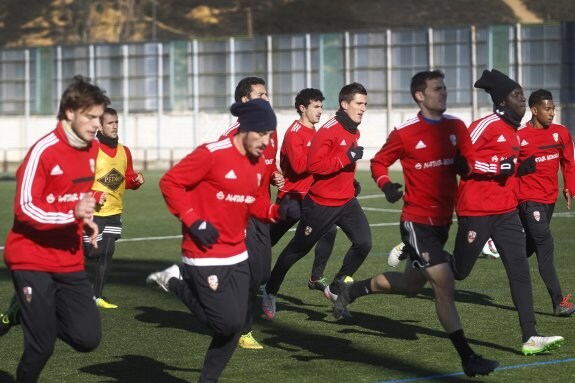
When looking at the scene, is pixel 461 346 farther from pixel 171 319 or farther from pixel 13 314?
pixel 171 319

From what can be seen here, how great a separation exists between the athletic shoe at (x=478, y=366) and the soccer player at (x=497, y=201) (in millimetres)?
1250

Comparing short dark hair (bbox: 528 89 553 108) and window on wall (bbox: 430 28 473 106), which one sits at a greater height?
window on wall (bbox: 430 28 473 106)

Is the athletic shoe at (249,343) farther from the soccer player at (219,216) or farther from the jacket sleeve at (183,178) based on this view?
the jacket sleeve at (183,178)

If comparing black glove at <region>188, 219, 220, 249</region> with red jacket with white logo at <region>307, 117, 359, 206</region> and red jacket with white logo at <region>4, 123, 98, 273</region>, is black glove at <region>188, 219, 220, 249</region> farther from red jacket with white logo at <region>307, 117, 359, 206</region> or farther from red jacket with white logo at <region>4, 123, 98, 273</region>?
red jacket with white logo at <region>307, 117, 359, 206</region>

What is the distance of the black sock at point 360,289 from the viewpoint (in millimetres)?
10531

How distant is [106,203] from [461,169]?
462 cm

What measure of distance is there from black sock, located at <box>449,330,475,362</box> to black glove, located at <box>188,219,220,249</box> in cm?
218

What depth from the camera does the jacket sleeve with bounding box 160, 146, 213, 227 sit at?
7988 mm

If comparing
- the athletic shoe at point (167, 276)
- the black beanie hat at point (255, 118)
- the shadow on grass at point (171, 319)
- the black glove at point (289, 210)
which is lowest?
the shadow on grass at point (171, 319)

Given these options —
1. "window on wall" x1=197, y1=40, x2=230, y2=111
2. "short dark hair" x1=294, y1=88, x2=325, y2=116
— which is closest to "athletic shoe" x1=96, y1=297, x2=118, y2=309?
"short dark hair" x1=294, y1=88, x2=325, y2=116

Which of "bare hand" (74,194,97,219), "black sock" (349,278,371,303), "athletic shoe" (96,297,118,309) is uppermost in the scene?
"bare hand" (74,194,97,219)

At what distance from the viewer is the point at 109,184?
12859 millimetres

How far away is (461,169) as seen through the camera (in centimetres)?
958

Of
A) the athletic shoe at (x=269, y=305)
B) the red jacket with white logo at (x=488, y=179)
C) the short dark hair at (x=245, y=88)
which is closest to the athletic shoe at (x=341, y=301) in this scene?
the athletic shoe at (x=269, y=305)
